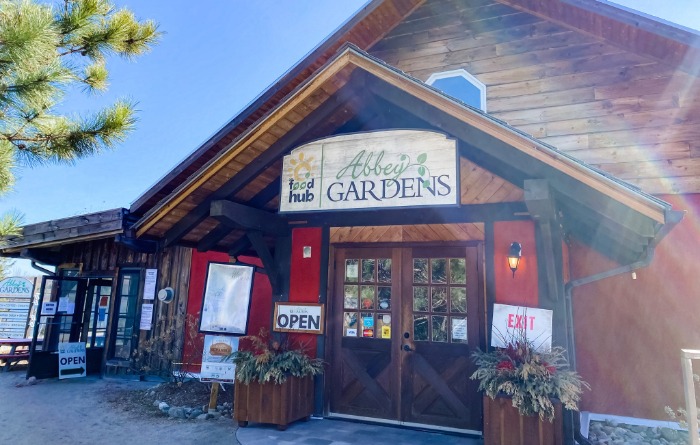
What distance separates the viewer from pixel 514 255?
16.6ft

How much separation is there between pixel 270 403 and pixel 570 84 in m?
6.19

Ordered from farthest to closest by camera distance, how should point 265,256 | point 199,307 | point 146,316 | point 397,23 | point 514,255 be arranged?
point 146,316 < point 199,307 < point 397,23 < point 265,256 < point 514,255

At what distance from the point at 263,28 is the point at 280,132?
7513 mm

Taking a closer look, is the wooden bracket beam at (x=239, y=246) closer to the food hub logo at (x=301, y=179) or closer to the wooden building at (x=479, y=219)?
the wooden building at (x=479, y=219)

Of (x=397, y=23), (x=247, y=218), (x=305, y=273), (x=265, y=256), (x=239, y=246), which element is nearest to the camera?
(x=247, y=218)

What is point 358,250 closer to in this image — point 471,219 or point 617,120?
point 471,219

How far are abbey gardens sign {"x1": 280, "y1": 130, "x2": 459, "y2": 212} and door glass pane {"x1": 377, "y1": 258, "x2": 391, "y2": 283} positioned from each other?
130 cm

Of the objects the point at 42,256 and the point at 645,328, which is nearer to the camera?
the point at 645,328

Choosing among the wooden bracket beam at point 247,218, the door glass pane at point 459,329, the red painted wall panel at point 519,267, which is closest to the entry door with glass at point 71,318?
the wooden bracket beam at point 247,218

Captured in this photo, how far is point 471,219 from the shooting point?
18.1 ft

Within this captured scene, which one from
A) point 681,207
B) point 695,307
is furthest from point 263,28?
point 695,307

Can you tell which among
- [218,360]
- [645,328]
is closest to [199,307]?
[218,360]

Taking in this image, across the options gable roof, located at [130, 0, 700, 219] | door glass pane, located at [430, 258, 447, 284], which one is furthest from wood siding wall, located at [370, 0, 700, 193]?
door glass pane, located at [430, 258, 447, 284]

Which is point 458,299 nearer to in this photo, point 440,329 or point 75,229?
point 440,329
